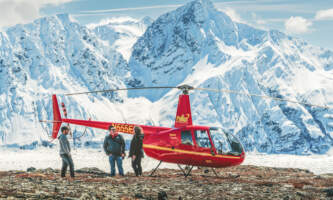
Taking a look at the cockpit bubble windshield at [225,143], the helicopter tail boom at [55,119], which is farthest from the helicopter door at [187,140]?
the helicopter tail boom at [55,119]

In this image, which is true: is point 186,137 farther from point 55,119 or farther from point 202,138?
point 55,119

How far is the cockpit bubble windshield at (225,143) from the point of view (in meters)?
23.6

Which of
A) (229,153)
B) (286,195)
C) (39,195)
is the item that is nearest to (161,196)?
(39,195)

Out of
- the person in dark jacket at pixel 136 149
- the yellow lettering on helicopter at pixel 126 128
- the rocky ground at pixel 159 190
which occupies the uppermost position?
the yellow lettering on helicopter at pixel 126 128

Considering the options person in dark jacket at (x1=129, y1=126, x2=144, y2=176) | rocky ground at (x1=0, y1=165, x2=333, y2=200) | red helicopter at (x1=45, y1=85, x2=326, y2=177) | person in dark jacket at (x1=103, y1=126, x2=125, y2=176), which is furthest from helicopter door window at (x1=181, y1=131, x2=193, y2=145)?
person in dark jacket at (x1=103, y1=126, x2=125, y2=176)

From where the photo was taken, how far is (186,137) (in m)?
24.4

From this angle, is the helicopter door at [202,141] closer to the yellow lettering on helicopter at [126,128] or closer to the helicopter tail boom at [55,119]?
the yellow lettering on helicopter at [126,128]

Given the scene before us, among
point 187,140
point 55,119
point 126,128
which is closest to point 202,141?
point 187,140

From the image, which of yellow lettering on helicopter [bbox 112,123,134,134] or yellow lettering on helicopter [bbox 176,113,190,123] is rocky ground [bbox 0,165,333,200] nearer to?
yellow lettering on helicopter [bbox 176,113,190,123]

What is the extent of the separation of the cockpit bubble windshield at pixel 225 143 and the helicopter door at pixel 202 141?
13.2 inches

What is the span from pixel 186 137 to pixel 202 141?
0.95 m

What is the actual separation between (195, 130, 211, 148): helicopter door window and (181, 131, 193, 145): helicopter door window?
1.19 ft

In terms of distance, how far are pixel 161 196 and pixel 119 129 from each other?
12072mm

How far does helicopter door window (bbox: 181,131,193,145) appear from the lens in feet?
79.8
